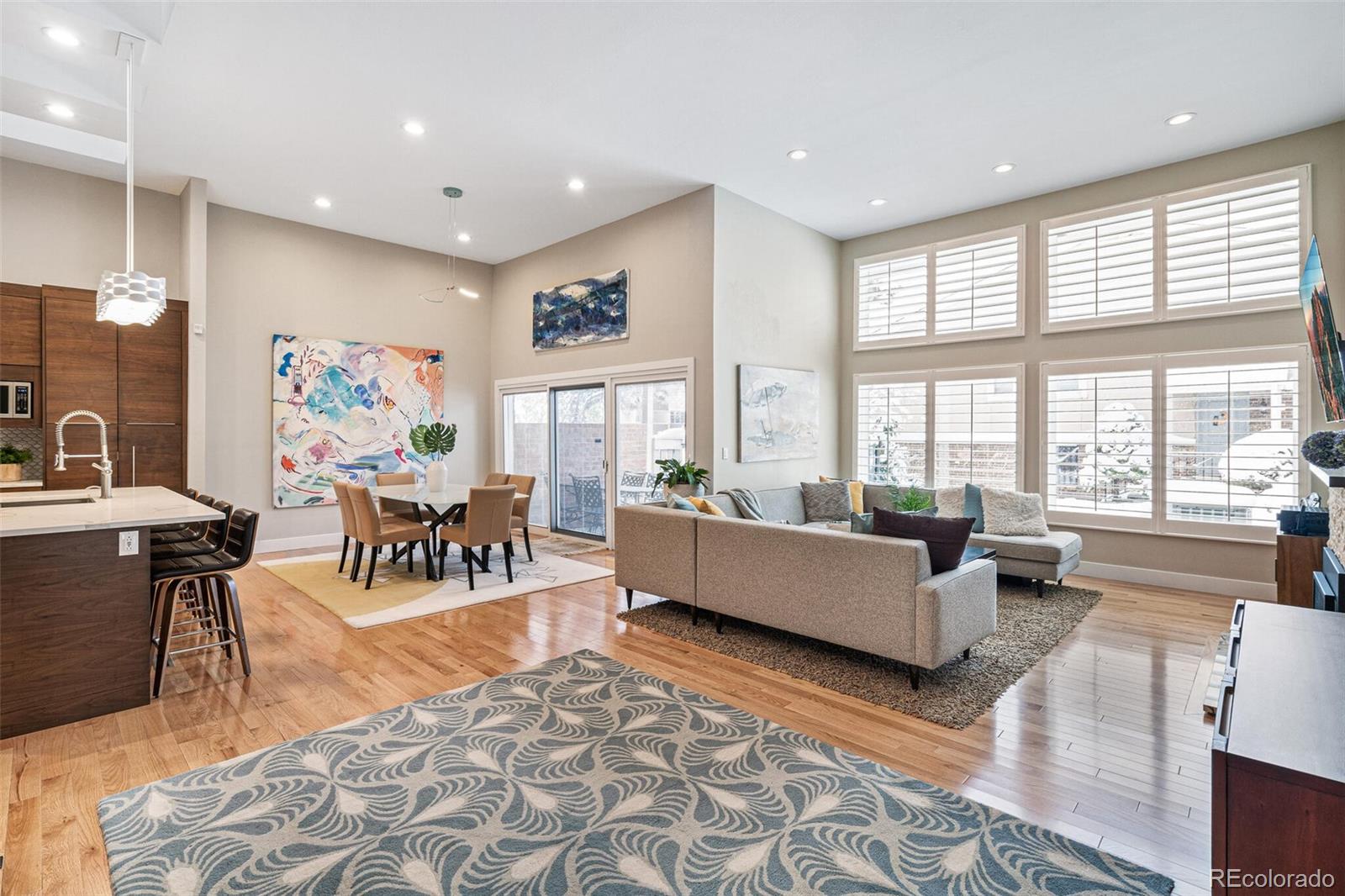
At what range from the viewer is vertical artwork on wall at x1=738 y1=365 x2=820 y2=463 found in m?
6.04

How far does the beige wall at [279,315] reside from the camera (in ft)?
20.4

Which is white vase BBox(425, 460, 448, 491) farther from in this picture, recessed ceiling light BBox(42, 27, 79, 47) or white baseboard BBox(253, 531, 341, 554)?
recessed ceiling light BBox(42, 27, 79, 47)

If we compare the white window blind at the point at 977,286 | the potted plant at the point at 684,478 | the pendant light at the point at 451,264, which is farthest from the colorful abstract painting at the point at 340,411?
the white window blind at the point at 977,286

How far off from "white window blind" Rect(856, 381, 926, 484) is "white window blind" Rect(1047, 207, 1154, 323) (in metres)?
1.55

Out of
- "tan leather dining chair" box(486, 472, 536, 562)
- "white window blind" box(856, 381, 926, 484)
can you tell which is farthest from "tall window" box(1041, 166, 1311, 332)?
"tan leather dining chair" box(486, 472, 536, 562)

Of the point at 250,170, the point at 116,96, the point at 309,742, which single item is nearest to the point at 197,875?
the point at 309,742

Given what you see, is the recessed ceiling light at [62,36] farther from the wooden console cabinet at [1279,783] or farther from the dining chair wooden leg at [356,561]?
the wooden console cabinet at [1279,783]

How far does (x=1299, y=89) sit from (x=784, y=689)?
5270mm

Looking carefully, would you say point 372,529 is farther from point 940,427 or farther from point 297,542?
point 940,427

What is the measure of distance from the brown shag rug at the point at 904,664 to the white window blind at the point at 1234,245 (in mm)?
2800

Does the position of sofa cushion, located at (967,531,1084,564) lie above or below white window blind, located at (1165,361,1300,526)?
below

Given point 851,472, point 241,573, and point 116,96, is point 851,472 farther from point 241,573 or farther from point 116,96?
point 116,96

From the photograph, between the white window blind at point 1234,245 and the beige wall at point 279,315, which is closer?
the white window blind at point 1234,245

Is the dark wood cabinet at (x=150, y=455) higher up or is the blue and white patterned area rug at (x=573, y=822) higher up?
the dark wood cabinet at (x=150, y=455)
